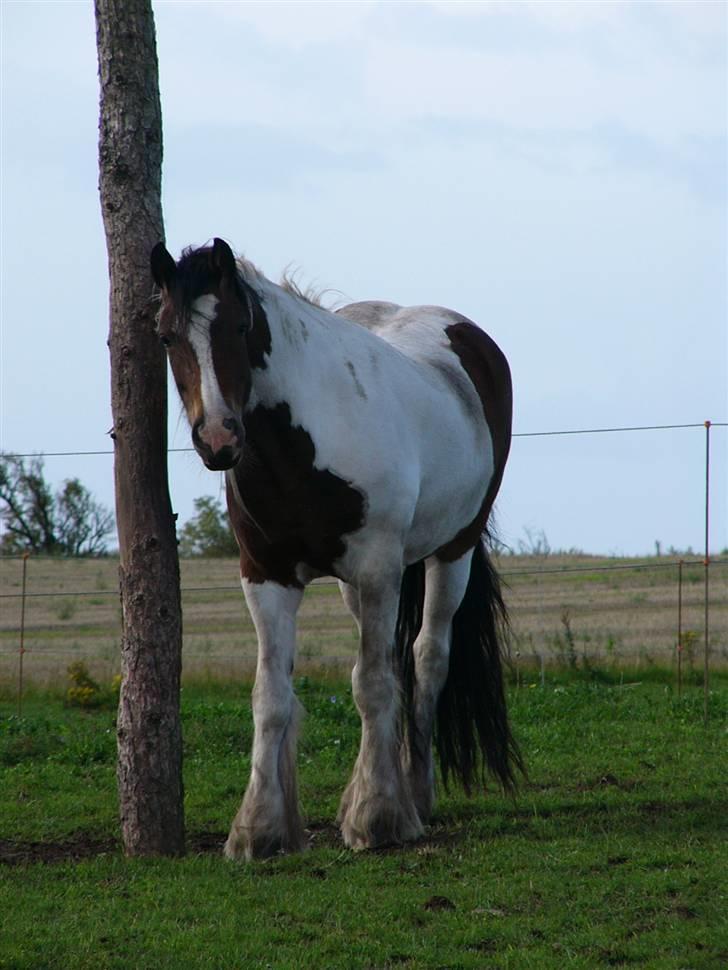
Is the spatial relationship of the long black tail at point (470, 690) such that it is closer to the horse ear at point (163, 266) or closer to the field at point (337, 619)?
the horse ear at point (163, 266)

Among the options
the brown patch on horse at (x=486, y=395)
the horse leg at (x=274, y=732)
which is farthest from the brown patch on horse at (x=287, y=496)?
the brown patch on horse at (x=486, y=395)

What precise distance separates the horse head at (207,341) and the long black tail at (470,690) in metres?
2.44

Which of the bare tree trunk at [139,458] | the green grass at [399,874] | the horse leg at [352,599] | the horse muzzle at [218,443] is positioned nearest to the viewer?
the green grass at [399,874]

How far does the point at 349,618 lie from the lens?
2225 cm

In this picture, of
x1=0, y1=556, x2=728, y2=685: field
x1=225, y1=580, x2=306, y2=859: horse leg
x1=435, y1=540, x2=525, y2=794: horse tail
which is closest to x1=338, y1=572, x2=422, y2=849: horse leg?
x1=225, y1=580, x2=306, y2=859: horse leg

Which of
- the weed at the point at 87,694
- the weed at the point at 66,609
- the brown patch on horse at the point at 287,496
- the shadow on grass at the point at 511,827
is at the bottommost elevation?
the shadow on grass at the point at 511,827

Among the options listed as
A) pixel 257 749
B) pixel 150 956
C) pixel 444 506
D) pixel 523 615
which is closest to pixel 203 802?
pixel 257 749

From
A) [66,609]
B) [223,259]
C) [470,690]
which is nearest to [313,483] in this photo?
[223,259]

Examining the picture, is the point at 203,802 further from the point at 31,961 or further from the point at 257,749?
the point at 31,961

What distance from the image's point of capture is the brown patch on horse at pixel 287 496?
560 centimetres

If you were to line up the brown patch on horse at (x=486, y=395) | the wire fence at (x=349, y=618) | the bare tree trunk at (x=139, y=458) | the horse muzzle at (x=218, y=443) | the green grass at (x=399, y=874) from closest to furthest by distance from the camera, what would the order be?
the green grass at (x=399, y=874)
the horse muzzle at (x=218, y=443)
the bare tree trunk at (x=139, y=458)
the brown patch on horse at (x=486, y=395)
the wire fence at (x=349, y=618)

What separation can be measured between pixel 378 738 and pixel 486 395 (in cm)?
250

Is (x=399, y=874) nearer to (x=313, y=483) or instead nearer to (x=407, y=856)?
(x=407, y=856)

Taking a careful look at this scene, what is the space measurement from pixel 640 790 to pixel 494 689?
3.15ft
